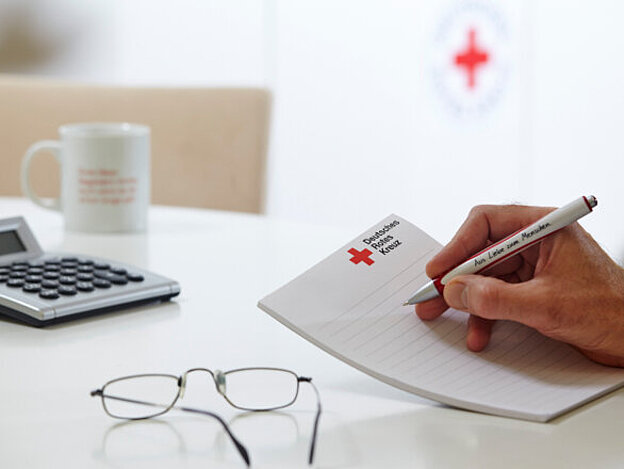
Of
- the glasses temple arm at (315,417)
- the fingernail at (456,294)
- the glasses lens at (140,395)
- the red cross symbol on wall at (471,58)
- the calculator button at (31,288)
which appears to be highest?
the red cross symbol on wall at (471,58)

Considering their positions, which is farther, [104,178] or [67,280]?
[104,178]

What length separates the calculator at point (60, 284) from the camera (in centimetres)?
74

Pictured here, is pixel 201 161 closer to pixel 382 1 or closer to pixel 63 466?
pixel 63 466

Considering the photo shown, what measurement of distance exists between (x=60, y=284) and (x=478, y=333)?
0.37 metres

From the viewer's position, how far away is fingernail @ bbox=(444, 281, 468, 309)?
24.2 inches

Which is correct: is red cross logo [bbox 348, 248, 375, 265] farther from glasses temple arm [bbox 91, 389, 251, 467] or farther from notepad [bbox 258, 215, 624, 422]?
glasses temple arm [bbox 91, 389, 251, 467]

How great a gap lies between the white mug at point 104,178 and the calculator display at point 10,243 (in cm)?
27

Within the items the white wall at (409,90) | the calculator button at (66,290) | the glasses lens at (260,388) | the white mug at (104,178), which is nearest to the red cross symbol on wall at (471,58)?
the white wall at (409,90)

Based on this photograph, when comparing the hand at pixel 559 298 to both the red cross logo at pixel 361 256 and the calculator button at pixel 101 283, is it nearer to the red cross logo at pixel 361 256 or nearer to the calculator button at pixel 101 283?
the red cross logo at pixel 361 256

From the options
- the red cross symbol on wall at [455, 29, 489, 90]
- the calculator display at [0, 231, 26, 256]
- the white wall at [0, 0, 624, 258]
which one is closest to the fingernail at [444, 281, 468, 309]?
the calculator display at [0, 231, 26, 256]

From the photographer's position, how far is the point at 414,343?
624 mm

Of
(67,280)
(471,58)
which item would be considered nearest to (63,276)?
(67,280)

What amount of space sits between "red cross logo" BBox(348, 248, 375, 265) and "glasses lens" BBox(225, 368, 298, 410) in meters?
0.11

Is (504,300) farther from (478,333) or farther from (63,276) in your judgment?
(63,276)
